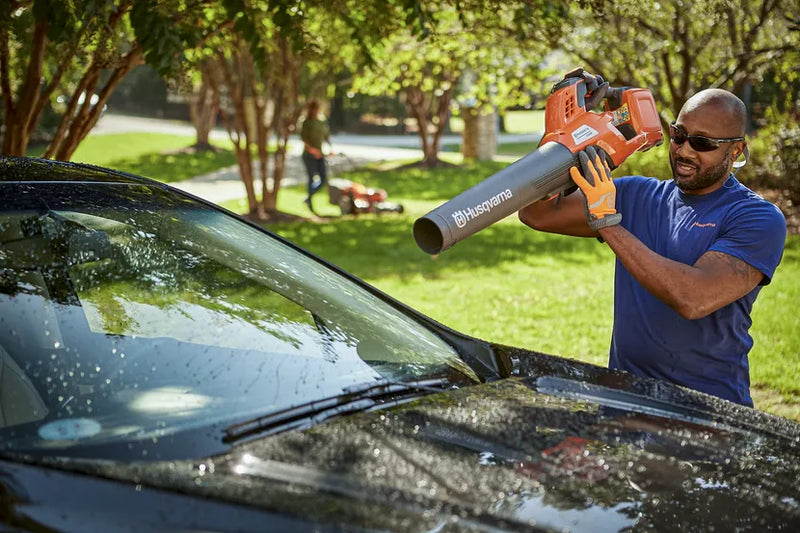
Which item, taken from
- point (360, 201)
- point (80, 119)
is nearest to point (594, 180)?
point (80, 119)

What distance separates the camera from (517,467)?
1.91m

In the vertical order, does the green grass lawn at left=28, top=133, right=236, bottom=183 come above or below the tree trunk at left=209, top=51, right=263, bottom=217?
below

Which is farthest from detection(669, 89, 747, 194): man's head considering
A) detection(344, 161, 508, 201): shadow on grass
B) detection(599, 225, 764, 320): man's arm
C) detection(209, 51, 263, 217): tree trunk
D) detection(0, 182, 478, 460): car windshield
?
detection(344, 161, 508, 201): shadow on grass

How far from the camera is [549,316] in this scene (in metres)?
7.80

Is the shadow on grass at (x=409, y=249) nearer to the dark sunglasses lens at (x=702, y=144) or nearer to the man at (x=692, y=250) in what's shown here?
the man at (x=692, y=250)

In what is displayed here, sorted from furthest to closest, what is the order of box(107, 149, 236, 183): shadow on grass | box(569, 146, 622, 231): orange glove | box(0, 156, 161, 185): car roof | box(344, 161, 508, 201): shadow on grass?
box(107, 149, 236, 183): shadow on grass < box(344, 161, 508, 201): shadow on grass < box(569, 146, 622, 231): orange glove < box(0, 156, 161, 185): car roof

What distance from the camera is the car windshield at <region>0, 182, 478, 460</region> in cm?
200

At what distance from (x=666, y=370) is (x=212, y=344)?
1.42 metres

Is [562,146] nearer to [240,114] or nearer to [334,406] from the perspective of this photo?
[334,406]

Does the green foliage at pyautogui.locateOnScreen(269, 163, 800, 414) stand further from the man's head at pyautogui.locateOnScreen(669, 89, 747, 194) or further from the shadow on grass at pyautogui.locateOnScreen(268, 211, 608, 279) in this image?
the man's head at pyautogui.locateOnScreen(669, 89, 747, 194)

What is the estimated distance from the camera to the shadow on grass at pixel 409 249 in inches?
390

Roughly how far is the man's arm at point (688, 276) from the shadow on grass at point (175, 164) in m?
16.5

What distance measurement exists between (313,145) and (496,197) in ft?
40.0

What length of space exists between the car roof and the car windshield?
49 millimetres
